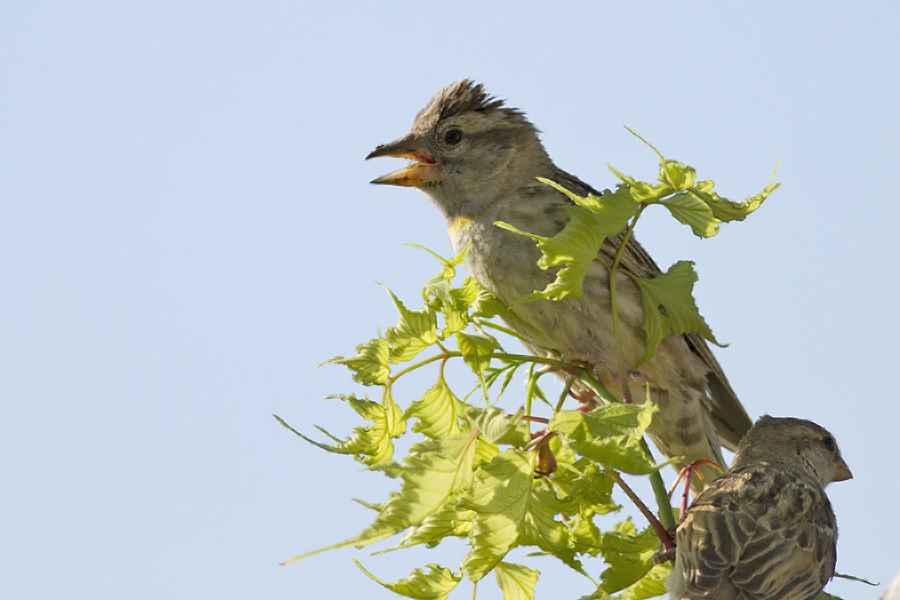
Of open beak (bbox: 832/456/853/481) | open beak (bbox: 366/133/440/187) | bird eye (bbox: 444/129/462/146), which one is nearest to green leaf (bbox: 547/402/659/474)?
open beak (bbox: 366/133/440/187)

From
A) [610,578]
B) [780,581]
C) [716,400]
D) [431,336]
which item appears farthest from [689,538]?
[716,400]

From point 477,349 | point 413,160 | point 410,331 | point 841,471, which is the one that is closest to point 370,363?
point 410,331

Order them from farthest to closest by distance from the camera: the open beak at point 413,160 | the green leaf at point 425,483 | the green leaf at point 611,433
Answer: the open beak at point 413,160 < the green leaf at point 611,433 < the green leaf at point 425,483

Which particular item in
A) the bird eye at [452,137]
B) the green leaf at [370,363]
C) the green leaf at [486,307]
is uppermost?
the bird eye at [452,137]

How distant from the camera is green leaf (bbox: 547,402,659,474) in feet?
6.99

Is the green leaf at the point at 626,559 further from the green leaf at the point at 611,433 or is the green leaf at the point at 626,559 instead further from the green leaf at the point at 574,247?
the green leaf at the point at 574,247

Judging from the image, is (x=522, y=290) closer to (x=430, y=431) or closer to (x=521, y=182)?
(x=521, y=182)

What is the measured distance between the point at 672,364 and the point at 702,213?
2131mm

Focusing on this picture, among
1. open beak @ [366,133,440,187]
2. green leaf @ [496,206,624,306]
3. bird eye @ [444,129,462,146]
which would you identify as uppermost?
bird eye @ [444,129,462,146]

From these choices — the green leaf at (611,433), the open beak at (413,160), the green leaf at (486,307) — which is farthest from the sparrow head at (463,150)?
the green leaf at (611,433)

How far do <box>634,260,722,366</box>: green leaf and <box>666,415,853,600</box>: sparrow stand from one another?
62cm

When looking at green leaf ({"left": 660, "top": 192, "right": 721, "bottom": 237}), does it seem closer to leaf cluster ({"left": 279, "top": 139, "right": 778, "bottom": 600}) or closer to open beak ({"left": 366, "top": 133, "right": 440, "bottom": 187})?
leaf cluster ({"left": 279, "top": 139, "right": 778, "bottom": 600})

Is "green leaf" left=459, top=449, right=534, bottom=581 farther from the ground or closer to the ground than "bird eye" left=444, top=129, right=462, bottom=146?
closer to the ground

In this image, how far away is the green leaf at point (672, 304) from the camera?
282 centimetres
